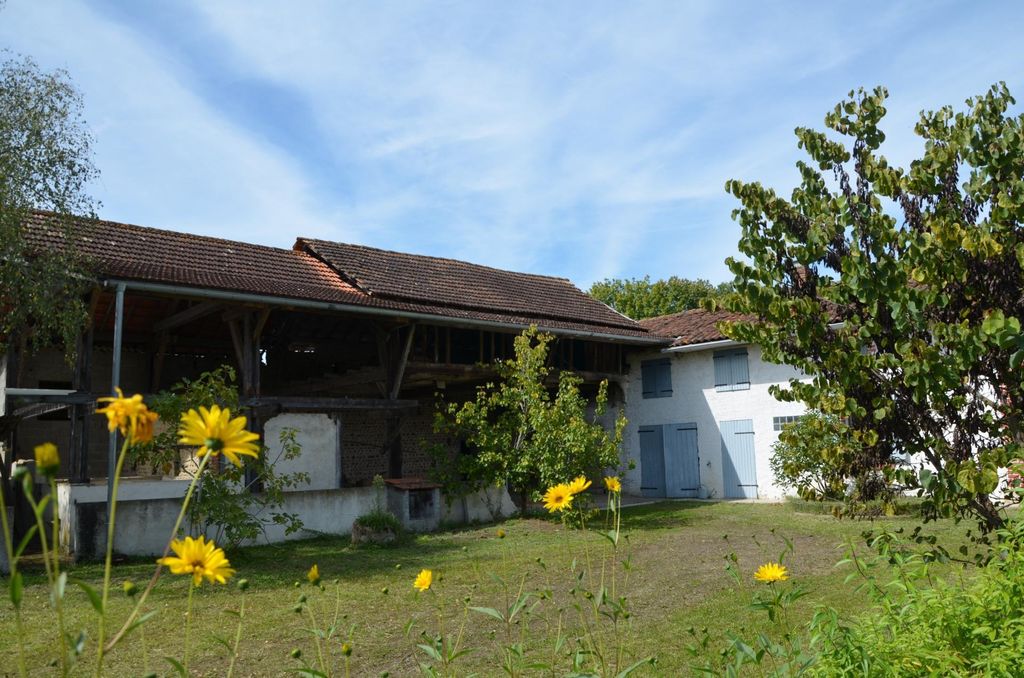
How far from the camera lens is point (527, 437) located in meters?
14.9

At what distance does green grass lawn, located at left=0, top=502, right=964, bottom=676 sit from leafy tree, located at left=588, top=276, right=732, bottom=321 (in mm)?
27649

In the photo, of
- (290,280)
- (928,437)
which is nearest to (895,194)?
(928,437)

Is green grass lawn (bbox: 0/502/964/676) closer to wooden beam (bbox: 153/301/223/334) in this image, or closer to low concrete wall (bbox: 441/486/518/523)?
low concrete wall (bbox: 441/486/518/523)

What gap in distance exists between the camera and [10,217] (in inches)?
387

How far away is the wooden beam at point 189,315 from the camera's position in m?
13.0

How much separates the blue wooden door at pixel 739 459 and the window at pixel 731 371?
804 mm

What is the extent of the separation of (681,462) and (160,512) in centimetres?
1192

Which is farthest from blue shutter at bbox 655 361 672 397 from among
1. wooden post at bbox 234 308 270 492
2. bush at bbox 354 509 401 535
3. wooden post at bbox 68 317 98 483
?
wooden post at bbox 68 317 98 483

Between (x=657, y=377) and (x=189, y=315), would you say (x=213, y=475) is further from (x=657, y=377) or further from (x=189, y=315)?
(x=657, y=377)

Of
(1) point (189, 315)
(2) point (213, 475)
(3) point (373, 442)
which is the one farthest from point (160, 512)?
(3) point (373, 442)

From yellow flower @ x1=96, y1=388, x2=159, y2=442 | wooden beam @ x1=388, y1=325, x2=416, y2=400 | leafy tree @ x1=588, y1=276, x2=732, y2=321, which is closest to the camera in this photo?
yellow flower @ x1=96, y1=388, x2=159, y2=442

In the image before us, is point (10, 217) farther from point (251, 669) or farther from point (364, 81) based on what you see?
point (251, 669)

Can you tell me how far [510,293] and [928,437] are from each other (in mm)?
15811

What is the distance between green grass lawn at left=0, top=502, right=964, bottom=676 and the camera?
226 inches
